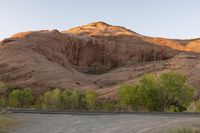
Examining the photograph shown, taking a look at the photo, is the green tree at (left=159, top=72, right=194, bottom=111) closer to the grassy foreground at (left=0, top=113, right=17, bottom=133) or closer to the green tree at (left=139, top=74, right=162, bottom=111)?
the green tree at (left=139, top=74, right=162, bottom=111)

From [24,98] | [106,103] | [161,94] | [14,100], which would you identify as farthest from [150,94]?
[24,98]

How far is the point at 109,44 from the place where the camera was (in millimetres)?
146875

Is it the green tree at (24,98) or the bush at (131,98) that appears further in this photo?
the green tree at (24,98)

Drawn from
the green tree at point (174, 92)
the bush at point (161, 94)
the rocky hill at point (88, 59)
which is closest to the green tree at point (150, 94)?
the bush at point (161, 94)

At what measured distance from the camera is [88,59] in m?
A: 142

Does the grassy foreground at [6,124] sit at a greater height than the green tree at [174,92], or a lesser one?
lesser

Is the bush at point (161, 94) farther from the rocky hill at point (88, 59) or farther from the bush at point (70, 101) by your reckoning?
the rocky hill at point (88, 59)

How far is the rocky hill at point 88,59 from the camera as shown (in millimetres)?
95125

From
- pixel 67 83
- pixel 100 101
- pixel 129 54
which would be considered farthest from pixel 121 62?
pixel 100 101

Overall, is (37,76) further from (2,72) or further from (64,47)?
(64,47)

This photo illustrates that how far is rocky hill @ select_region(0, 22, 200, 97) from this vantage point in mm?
95125

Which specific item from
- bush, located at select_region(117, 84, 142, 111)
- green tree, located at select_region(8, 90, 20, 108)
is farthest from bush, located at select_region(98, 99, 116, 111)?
green tree, located at select_region(8, 90, 20, 108)

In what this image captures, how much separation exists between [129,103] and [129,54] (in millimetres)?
95444

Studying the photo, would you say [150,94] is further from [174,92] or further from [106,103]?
[106,103]
